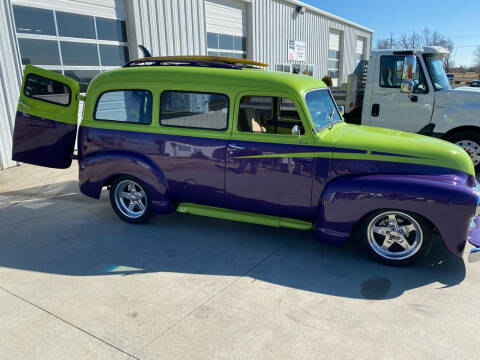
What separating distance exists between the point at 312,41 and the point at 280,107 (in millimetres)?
15628

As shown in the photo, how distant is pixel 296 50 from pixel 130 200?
45.8 ft

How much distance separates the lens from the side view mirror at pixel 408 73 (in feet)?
20.1

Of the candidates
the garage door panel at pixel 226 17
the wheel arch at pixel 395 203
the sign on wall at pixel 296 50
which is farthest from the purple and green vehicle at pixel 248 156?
the sign on wall at pixel 296 50

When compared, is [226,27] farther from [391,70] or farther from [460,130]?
[460,130]

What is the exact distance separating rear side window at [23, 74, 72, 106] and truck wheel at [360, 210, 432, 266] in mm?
4118

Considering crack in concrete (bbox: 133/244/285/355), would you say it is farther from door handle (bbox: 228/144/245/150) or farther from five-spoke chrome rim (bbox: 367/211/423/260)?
door handle (bbox: 228/144/245/150)

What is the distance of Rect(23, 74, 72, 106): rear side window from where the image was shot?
4.84 metres

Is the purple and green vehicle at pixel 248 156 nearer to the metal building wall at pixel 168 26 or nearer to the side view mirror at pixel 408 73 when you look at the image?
the side view mirror at pixel 408 73

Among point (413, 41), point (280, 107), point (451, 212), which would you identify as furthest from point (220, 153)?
point (413, 41)

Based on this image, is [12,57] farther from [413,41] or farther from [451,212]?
[413,41]

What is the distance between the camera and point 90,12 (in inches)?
343

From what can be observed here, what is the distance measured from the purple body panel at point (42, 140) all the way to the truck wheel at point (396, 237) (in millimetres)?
3998

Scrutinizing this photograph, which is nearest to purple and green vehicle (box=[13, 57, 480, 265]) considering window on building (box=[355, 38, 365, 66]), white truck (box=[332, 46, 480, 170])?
white truck (box=[332, 46, 480, 170])

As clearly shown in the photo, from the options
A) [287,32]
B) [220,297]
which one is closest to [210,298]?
[220,297]
